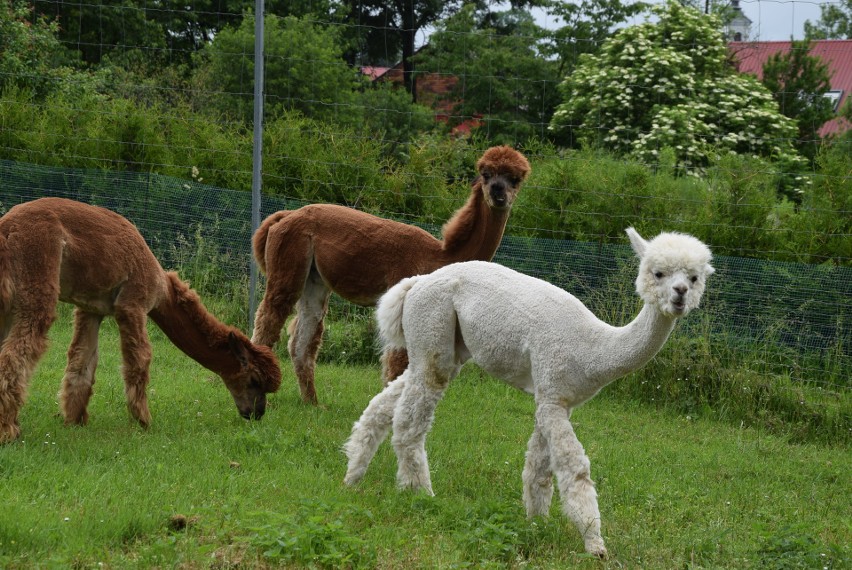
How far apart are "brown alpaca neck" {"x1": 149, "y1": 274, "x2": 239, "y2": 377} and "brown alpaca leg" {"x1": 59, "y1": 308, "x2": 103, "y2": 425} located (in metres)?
0.55

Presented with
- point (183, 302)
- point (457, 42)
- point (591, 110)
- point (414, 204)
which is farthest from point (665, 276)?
point (457, 42)

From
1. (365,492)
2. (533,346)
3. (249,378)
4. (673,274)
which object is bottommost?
(365,492)

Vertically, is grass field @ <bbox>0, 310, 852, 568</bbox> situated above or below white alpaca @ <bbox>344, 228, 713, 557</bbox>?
below

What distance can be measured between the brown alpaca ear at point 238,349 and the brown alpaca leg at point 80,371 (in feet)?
3.47

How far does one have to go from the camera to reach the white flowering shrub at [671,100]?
18.5m

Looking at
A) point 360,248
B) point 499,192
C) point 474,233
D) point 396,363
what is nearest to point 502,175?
point 499,192

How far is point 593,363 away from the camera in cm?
556

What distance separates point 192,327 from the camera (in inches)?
319

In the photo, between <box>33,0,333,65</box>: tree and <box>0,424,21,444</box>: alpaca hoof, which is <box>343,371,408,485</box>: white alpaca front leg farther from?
<box>33,0,333,65</box>: tree

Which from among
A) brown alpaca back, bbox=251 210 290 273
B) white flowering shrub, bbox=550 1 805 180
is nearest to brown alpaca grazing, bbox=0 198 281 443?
brown alpaca back, bbox=251 210 290 273

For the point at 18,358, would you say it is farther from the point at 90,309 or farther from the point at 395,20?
the point at 395,20

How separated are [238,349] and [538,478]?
3.30 metres

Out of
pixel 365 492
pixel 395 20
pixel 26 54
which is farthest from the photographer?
pixel 395 20

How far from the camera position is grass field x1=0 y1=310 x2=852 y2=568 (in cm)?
489
